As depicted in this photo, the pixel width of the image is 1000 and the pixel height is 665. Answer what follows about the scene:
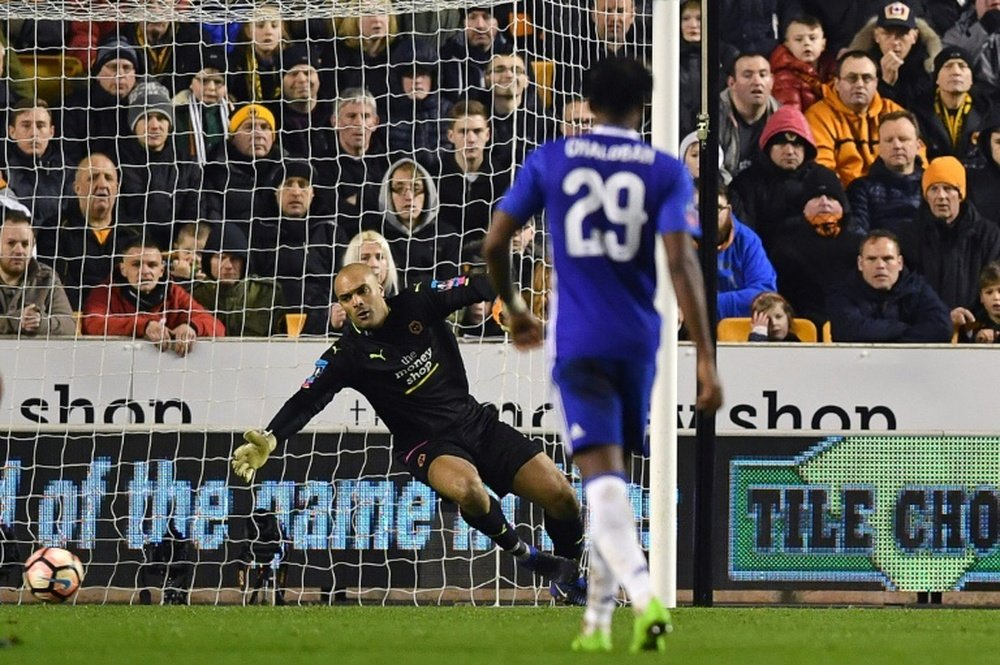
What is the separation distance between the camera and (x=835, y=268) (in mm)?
12070

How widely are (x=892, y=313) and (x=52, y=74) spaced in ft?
20.2

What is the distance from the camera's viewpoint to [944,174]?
12.4 metres

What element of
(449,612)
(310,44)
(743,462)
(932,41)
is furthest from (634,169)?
(932,41)

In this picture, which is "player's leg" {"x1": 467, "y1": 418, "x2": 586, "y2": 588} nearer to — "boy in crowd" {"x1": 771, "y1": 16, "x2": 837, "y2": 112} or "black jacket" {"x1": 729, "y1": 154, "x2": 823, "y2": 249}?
"black jacket" {"x1": 729, "y1": 154, "x2": 823, "y2": 249}

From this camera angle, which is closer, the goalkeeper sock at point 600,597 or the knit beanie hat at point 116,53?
the goalkeeper sock at point 600,597

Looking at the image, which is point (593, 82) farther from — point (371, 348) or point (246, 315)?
point (246, 315)

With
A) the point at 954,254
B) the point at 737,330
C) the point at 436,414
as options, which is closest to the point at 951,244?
the point at 954,254

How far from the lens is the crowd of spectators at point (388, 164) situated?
1134 centimetres

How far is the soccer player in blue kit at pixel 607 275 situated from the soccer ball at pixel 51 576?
3.99 meters

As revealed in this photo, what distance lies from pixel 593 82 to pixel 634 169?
34 cm

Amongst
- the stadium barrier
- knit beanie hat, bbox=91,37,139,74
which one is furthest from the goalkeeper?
knit beanie hat, bbox=91,37,139,74

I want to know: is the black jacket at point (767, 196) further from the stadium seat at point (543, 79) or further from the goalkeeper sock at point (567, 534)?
the goalkeeper sock at point (567, 534)

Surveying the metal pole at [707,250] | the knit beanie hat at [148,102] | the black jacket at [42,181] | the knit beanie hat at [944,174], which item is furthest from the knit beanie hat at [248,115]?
the knit beanie hat at [944,174]

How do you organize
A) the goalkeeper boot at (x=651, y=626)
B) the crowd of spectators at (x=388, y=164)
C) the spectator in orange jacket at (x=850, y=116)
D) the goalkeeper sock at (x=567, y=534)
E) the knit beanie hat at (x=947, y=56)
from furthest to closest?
the knit beanie hat at (x=947, y=56), the spectator in orange jacket at (x=850, y=116), the crowd of spectators at (x=388, y=164), the goalkeeper sock at (x=567, y=534), the goalkeeper boot at (x=651, y=626)
